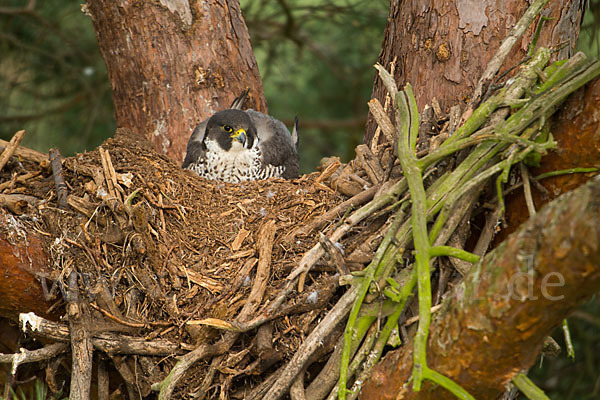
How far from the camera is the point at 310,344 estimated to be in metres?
1.75

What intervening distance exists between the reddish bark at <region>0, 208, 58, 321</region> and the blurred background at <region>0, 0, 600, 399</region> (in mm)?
2728

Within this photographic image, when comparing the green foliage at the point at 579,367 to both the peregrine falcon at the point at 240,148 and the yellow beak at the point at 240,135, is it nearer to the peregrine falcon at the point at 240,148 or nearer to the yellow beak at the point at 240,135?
the peregrine falcon at the point at 240,148

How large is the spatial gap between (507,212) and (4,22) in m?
4.28

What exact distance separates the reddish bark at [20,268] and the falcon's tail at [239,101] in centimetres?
155

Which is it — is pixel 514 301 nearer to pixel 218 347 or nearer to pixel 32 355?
pixel 218 347

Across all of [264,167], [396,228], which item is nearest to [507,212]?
[396,228]

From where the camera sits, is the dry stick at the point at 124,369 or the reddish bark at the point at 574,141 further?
the dry stick at the point at 124,369

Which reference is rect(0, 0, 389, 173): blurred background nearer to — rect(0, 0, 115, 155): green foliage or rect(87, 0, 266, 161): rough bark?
rect(0, 0, 115, 155): green foliage

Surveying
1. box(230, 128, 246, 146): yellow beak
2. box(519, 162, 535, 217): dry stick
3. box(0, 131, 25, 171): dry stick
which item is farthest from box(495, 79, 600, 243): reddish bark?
box(0, 131, 25, 171): dry stick

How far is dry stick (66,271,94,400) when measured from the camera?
6.36ft

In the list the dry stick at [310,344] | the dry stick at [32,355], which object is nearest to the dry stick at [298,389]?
the dry stick at [310,344]

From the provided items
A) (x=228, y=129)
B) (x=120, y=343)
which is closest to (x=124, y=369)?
(x=120, y=343)

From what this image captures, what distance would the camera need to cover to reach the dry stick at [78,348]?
76.3 inches

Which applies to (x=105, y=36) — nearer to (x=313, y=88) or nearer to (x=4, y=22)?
(x=4, y=22)
